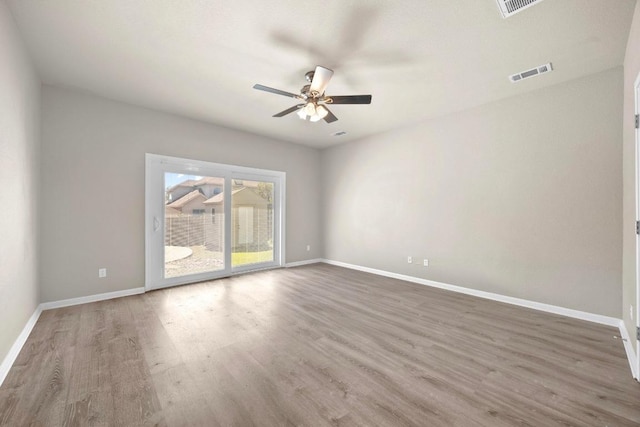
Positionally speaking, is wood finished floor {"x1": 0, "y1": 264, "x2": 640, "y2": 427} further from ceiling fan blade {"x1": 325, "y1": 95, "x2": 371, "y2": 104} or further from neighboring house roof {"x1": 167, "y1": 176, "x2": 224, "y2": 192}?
ceiling fan blade {"x1": 325, "y1": 95, "x2": 371, "y2": 104}

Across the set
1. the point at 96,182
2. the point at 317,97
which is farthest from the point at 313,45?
the point at 96,182

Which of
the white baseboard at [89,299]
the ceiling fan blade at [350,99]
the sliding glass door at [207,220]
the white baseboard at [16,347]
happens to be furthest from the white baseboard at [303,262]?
the ceiling fan blade at [350,99]

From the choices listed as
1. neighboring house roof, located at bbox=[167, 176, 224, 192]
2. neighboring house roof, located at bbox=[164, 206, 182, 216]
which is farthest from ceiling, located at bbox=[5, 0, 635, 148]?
neighboring house roof, located at bbox=[164, 206, 182, 216]

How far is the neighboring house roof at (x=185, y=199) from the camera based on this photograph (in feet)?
14.8

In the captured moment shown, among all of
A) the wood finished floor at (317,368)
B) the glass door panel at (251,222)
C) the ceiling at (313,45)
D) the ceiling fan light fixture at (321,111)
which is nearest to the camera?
the wood finished floor at (317,368)

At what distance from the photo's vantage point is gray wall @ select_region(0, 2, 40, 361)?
6.84ft

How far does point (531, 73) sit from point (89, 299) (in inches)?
255

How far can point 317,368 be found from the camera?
2.11 meters

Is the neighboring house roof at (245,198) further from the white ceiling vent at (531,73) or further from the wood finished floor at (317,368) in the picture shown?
the white ceiling vent at (531,73)

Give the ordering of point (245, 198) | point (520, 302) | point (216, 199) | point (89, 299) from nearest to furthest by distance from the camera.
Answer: point (520, 302)
point (89, 299)
point (216, 199)
point (245, 198)

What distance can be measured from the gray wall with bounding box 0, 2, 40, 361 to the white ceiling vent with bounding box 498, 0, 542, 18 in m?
3.92

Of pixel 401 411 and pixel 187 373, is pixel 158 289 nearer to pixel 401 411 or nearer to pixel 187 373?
pixel 187 373

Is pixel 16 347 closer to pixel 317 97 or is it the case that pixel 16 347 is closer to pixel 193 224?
pixel 193 224

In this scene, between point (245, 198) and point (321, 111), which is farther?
point (245, 198)
